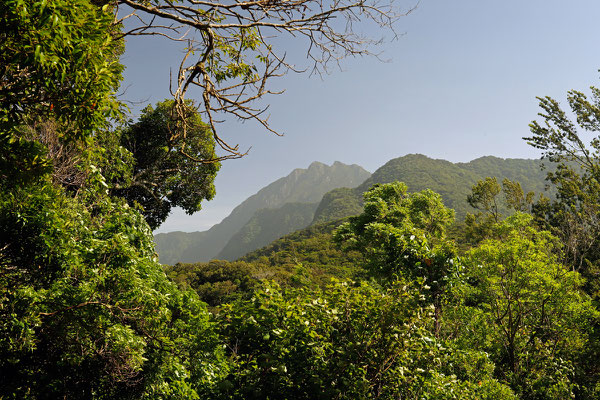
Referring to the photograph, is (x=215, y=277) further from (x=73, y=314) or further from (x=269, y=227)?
(x=269, y=227)

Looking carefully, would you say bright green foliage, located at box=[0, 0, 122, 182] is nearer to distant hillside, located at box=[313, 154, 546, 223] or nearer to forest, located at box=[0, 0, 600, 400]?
forest, located at box=[0, 0, 600, 400]

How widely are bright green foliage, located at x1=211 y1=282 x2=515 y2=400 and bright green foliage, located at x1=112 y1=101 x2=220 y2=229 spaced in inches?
403

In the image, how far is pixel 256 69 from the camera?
135 inches

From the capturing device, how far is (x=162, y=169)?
13.3m

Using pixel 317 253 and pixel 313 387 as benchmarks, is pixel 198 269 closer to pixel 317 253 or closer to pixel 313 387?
pixel 317 253

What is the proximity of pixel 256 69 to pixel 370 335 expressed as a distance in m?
3.11

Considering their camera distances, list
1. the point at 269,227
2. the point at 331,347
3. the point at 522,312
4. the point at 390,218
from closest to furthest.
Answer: the point at 331,347 → the point at 522,312 → the point at 390,218 → the point at 269,227

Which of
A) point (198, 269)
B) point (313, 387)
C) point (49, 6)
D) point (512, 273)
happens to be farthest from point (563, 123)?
point (198, 269)

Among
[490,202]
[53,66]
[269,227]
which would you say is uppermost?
[269,227]

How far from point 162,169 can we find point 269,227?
16772cm

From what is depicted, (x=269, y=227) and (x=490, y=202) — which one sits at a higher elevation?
(x=269, y=227)

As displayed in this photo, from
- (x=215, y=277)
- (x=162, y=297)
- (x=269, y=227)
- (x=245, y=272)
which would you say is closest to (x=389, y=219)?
(x=162, y=297)

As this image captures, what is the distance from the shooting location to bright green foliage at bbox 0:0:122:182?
6.24ft

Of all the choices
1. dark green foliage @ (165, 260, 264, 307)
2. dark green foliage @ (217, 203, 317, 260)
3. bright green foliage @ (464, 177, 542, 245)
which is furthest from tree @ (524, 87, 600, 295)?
dark green foliage @ (217, 203, 317, 260)
